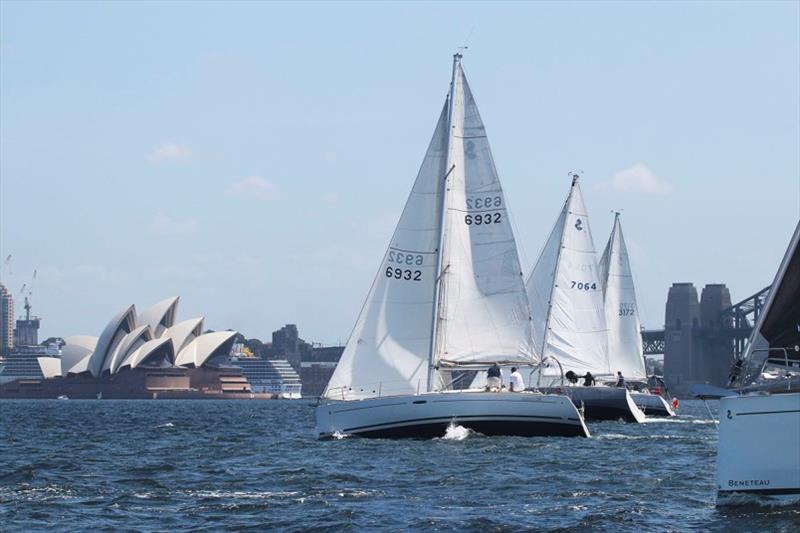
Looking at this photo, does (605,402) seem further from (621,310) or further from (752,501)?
(752,501)

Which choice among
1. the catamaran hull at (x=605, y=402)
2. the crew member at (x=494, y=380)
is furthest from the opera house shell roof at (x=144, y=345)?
the crew member at (x=494, y=380)

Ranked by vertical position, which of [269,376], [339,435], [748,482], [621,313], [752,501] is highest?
[269,376]

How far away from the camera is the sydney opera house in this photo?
13000 cm

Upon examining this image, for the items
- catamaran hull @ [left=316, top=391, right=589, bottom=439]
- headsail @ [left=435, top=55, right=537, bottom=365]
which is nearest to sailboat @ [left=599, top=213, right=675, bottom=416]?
headsail @ [left=435, top=55, right=537, bottom=365]

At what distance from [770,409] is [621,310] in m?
41.3

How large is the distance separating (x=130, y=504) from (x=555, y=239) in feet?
98.7

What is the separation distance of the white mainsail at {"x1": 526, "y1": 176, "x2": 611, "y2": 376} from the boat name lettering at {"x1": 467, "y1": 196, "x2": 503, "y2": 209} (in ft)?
49.3

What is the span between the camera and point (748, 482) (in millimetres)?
15109

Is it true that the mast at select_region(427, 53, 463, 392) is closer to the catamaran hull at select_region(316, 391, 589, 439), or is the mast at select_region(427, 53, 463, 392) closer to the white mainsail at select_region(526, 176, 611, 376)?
the catamaran hull at select_region(316, 391, 589, 439)

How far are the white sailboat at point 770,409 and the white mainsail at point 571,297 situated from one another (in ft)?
96.2

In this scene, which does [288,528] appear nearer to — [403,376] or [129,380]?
[403,376]

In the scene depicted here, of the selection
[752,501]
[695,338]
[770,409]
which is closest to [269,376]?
[695,338]

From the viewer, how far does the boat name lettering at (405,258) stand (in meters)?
30.5

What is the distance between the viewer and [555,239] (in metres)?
46.9
